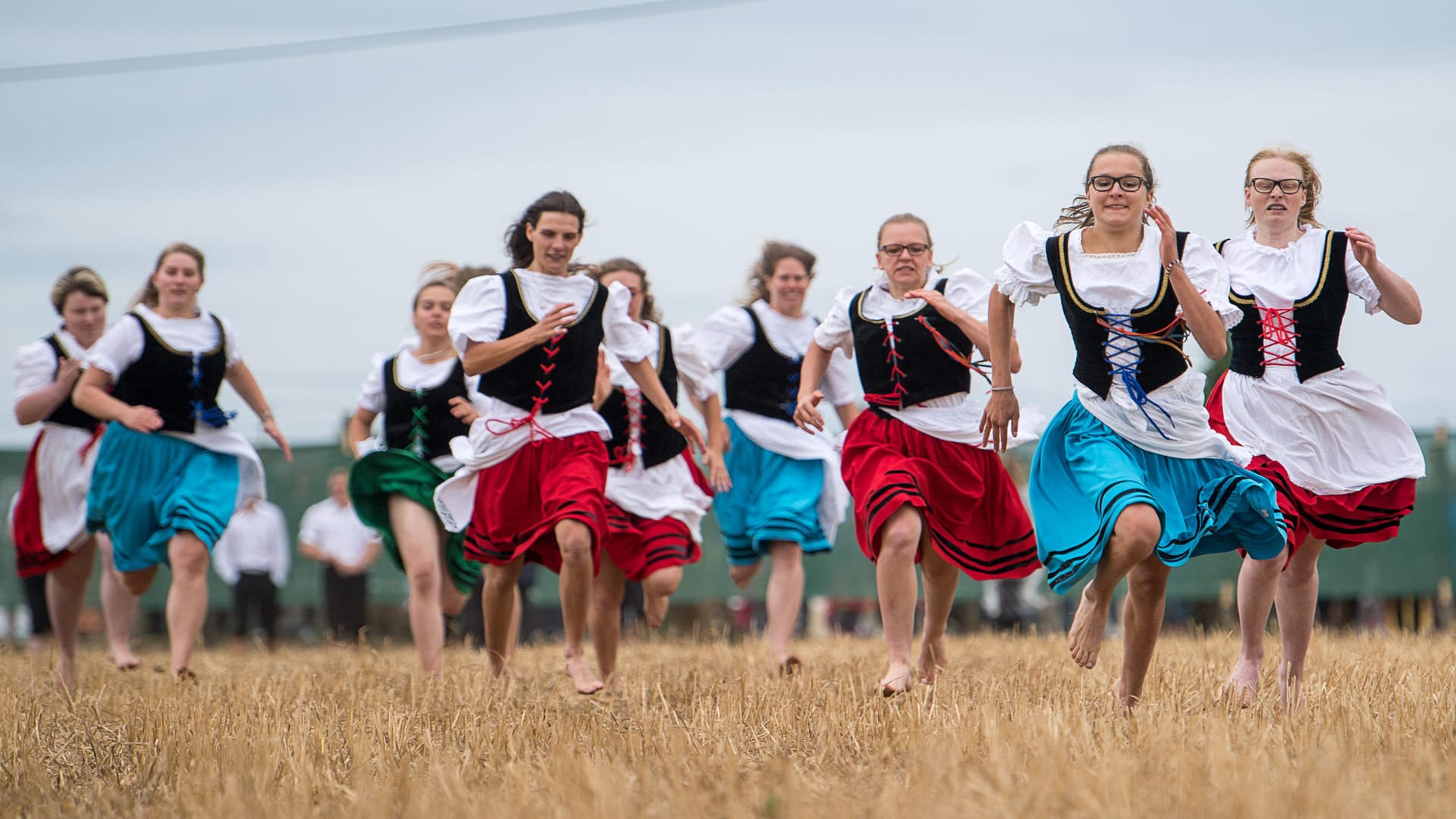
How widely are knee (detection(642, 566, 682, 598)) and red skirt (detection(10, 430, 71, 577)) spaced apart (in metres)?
3.10

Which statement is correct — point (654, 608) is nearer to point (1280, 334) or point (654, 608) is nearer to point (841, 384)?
point (841, 384)

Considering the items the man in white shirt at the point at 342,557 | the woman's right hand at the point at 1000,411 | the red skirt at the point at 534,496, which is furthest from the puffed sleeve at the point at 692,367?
the man in white shirt at the point at 342,557

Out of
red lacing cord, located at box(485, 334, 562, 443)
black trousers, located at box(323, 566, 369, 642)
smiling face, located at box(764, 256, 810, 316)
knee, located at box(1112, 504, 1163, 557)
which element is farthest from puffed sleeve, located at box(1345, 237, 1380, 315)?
black trousers, located at box(323, 566, 369, 642)

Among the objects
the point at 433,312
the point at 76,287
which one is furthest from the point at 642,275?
the point at 76,287

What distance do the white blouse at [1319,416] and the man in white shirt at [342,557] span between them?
10.1 metres

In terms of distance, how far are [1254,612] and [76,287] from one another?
627cm

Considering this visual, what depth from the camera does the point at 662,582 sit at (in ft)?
23.9

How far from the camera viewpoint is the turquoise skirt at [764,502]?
8047mm

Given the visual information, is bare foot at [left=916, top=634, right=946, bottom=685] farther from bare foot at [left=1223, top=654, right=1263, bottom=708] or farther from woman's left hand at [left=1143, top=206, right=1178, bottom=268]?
woman's left hand at [left=1143, top=206, right=1178, bottom=268]

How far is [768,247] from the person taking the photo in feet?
28.7

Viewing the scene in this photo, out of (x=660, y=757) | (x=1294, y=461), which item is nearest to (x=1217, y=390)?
(x=1294, y=461)

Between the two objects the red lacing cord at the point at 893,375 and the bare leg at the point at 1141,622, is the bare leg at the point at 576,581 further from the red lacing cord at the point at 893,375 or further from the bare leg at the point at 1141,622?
the bare leg at the point at 1141,622

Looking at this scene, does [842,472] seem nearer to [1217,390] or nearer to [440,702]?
[1217,390]

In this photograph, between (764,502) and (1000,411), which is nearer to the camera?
(1000,411)
